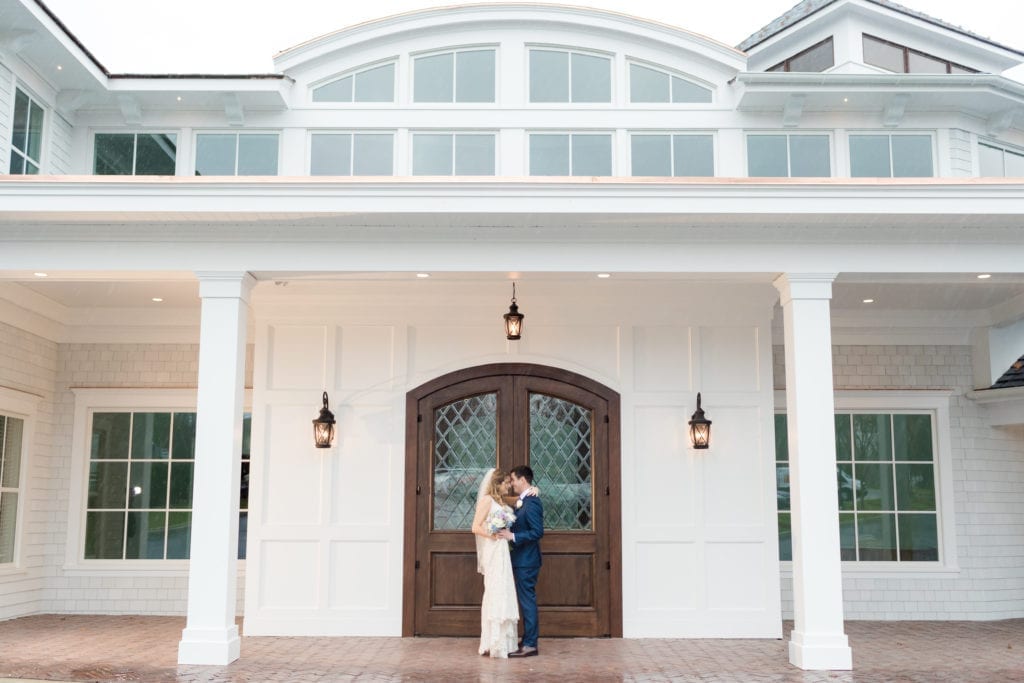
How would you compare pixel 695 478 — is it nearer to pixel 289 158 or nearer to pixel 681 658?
pixel 681 658

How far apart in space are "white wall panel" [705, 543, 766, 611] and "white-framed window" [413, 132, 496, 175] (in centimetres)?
517

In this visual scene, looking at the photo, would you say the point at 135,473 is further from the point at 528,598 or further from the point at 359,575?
the point at 528,598

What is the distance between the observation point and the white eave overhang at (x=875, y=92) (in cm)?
1071

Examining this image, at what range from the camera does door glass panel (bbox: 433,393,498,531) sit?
28.8 feet

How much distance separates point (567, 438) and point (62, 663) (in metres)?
4.64

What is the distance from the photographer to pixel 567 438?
29.1ft

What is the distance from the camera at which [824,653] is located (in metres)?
6.88

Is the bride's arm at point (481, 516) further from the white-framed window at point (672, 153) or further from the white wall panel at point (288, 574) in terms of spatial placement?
the white-framed window at point (672, 153)

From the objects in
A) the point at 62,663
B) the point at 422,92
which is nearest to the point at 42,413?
the point at 62,663

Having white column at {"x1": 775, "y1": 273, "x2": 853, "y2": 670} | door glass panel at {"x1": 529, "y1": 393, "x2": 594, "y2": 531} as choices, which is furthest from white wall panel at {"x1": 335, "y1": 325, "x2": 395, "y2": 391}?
white column at {"x1": 775, "y1": 273, "x2": 853, "y2": 670}

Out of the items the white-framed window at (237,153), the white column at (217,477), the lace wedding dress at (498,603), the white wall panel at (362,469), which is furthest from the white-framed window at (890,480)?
the white-framed window at (237,153)

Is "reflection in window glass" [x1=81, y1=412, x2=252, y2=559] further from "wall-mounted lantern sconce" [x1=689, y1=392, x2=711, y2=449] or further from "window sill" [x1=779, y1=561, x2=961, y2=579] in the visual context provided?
"window sill" [x1=779, y1=561, x2=961, y2=579]

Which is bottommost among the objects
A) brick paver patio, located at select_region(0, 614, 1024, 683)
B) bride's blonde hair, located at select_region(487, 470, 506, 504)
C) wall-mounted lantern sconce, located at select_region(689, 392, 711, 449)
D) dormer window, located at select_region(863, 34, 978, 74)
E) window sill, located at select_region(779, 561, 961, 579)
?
brick paver patio, located at select_region(0, 614, 1024, 683)

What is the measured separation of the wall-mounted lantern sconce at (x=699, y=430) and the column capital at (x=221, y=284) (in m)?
4.28
